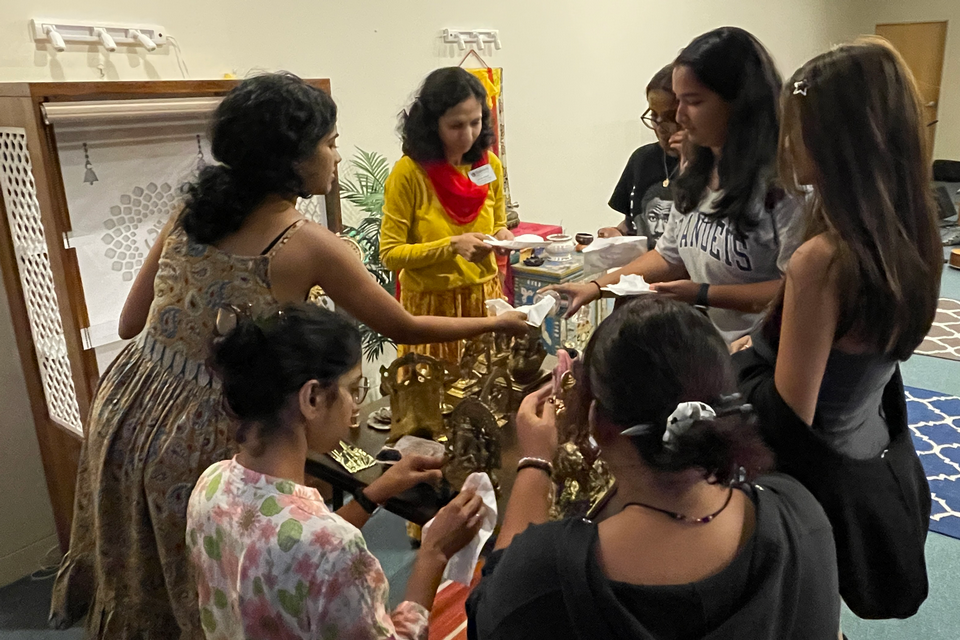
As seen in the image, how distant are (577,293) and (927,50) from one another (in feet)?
29.1

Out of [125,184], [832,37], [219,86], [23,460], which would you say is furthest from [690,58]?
[832,37]

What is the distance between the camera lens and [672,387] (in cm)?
86

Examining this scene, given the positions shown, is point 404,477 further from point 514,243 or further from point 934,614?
point 934,614

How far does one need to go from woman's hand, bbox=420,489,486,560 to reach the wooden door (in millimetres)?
9244

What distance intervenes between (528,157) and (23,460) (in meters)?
3.07

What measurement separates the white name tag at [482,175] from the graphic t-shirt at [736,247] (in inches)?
30.9

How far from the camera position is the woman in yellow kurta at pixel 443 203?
2447mm

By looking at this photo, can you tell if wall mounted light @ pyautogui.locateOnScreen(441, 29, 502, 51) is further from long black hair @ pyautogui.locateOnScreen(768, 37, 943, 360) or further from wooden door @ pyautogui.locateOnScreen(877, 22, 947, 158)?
wooden door @ pyautogui.locateOnScreen(877, 22, 947, 158)

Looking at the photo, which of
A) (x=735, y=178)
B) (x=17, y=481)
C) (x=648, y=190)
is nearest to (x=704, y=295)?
(x=735, y=178)

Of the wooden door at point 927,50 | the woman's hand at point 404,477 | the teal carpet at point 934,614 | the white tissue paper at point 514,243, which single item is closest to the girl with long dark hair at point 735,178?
the white tissue paper at point 514,243

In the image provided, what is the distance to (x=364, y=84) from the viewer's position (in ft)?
10.9

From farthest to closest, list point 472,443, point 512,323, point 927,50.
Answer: point 927,50
point 512,323
point 472,443

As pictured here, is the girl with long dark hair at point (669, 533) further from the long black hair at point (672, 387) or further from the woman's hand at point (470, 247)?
the woman's hand at point (470, 247)

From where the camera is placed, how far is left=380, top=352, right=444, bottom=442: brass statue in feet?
6.16
